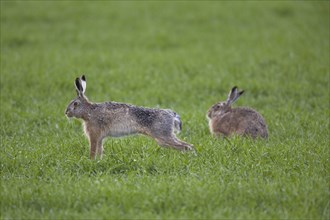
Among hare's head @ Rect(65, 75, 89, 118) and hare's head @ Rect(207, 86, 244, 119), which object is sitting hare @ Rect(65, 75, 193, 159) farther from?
hare's head @ Rect(207, 86, 244, 119)

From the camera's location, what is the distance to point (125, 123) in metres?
8.91

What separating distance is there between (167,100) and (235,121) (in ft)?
12.0

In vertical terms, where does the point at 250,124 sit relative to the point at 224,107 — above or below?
below

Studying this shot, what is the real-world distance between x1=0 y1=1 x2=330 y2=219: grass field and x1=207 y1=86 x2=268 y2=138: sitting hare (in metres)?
0.26

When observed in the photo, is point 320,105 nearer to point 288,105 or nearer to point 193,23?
point 288,105

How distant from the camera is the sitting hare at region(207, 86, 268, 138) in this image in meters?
10.1

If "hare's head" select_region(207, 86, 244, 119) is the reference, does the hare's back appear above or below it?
below

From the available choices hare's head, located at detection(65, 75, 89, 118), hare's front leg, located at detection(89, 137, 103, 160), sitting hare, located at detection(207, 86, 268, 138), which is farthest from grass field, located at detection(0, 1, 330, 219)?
hare's head, located at detection(65, 75, 89, 118)

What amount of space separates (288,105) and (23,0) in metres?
15.6

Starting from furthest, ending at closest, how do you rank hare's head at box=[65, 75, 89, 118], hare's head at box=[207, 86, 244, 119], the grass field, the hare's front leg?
hare's head at box=[207, 86, 244, 119]
hare's head at box=[65, 75, 89, 118]
the hare's front leg
the grass field

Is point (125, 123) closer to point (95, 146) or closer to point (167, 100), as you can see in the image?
point (95, 146)

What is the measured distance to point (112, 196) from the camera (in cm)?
712

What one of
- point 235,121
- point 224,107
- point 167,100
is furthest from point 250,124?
point 167,100

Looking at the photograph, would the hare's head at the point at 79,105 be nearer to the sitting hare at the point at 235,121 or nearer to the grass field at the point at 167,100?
the grass field at the point at 167,100
